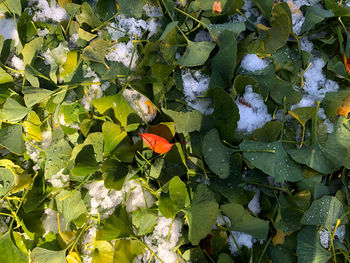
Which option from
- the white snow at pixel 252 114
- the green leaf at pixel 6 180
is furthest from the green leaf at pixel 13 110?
the white snow at pixel 252 114

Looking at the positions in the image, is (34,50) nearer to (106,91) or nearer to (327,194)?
(106,91)

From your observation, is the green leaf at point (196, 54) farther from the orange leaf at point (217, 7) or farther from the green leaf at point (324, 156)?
the green leaf at point (324, 156)

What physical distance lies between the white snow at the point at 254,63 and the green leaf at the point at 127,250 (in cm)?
38

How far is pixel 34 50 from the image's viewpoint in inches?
24.0

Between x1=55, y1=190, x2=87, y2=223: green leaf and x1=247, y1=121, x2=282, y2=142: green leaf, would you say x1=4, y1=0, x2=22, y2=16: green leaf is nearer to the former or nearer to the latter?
x1=55, y1=190, x2=87, y2=223: green leaf

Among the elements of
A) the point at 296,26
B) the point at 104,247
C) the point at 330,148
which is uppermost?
the point at 296,26

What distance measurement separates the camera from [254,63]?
0.57 meters

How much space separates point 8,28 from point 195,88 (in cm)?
43

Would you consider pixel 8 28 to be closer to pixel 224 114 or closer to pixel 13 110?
pixel 13 110

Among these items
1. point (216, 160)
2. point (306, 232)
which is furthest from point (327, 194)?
point (216, 160)

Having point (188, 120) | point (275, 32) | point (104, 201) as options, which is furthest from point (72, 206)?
point (275, 32)

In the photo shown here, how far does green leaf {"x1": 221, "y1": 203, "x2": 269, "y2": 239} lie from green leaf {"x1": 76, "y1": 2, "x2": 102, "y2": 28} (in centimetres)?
42

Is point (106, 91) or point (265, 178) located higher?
point (106, 91)

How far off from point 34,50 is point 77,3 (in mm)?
129
